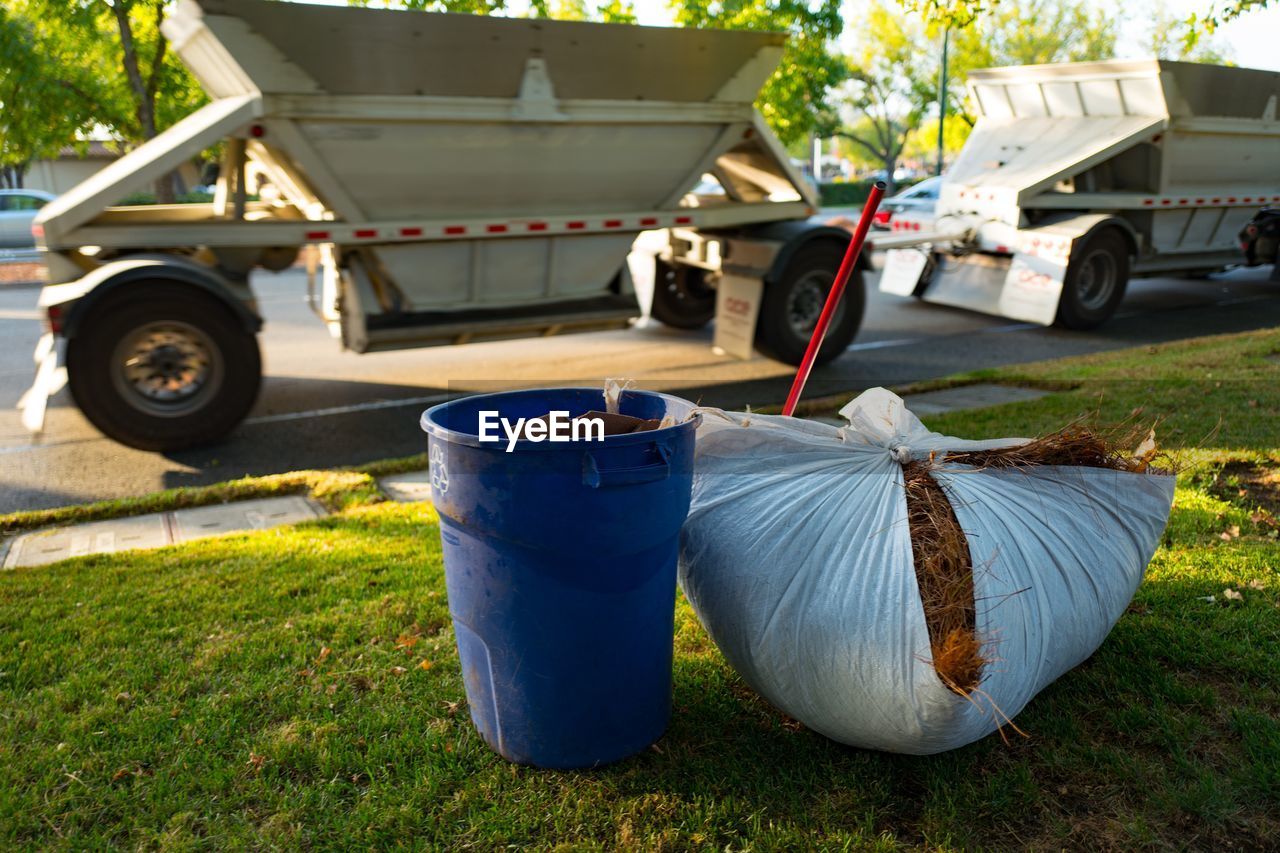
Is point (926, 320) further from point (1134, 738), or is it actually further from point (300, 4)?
point (1134, 738)

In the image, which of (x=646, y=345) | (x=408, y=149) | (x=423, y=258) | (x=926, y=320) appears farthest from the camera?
(x=926, y=320)

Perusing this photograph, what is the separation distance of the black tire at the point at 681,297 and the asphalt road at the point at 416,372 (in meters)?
0.18

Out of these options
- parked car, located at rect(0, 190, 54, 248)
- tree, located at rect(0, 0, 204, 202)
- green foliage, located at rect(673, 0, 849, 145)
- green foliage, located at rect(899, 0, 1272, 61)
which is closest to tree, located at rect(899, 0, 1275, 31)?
green foliage, located at rect(899, 0, 1272, 61)

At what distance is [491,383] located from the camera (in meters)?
8.21

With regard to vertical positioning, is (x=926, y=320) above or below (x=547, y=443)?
below

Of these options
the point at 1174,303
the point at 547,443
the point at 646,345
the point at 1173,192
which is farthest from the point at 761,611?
the point at 1174,303

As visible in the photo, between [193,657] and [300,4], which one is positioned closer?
[193,657]

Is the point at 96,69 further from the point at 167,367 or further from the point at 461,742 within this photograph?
the point at 461,742

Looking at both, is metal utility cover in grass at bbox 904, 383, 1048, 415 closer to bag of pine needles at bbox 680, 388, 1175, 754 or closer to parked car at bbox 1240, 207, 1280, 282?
bag of pine needles at bbox 680, 388, 1175, 754

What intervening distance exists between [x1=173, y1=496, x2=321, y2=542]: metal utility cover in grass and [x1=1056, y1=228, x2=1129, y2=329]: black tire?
7.89m

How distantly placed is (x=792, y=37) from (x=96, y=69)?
14677 mm

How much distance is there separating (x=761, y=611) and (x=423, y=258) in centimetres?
512

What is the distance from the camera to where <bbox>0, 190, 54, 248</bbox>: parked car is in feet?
64.0

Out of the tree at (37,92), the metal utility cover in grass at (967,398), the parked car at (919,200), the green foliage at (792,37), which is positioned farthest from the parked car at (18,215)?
the metal utility cover in grass at (967,398)
